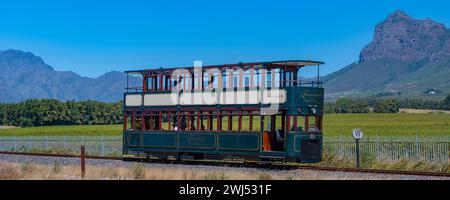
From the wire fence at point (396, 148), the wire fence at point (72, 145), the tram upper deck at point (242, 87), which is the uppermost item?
the tram upper deck at point (242, 87)

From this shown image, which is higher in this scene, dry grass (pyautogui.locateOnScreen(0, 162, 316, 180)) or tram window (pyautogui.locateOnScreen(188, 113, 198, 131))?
tram window (pyautogui.locateOnScreen(188, 113, 198, 131))

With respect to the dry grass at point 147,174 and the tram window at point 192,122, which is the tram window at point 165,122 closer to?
the tram window at point 192,122

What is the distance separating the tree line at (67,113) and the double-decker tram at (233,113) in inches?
3718

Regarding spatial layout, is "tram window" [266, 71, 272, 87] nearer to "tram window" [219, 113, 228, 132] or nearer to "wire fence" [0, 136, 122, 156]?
"tram window" [219, 113, 228, 132]

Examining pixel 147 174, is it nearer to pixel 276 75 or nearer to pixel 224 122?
pixel 224 122

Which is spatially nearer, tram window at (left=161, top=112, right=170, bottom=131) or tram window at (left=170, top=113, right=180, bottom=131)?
tram window at (left=170, top=113, right=180, bottom=131)

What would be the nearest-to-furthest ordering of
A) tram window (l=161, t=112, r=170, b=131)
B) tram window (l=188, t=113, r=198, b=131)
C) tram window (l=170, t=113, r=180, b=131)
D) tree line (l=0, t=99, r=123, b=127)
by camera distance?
tram window (l=188, t=113, r=198, b=131)
tram window (l=170, t=113, r=180, b=131)
tram window (l=161, t=112, r=170, b=131)
tree line (l=0, t=99, r=123, b=127)

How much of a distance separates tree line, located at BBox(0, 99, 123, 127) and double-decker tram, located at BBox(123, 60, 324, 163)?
94443 millimetres

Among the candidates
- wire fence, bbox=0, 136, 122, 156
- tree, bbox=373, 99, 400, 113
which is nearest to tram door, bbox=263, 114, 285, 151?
wire fence, bbox=0, 136, 122, 156

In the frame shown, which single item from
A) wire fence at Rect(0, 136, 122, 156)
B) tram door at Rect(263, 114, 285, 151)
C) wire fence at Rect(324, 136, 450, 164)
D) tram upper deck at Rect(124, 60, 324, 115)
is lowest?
wire fence at Rect(0, 136, 122, 156)

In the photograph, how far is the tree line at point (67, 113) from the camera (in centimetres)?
12044

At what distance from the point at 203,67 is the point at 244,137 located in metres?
3.44

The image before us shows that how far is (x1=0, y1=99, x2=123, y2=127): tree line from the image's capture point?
395ft

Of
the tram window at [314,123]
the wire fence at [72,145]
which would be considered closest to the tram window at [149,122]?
the tram window at [314,123]
